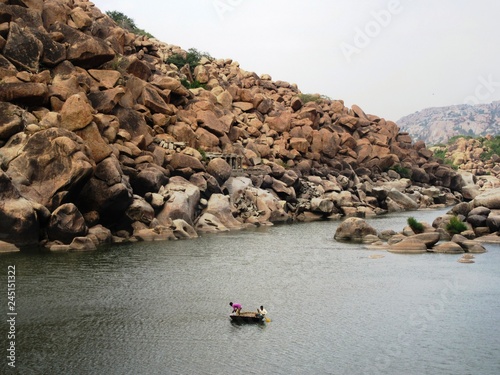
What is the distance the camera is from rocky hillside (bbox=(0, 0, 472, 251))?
40781 millimetres

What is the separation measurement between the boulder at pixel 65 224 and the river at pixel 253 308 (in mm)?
2793

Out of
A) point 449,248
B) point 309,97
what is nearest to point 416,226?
point 449,248

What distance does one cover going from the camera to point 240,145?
2899 inches

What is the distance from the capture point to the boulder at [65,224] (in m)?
39.5

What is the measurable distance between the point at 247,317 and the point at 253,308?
209cm

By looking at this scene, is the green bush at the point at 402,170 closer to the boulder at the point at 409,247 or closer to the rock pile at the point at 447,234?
the rock pile at the point at 447,234

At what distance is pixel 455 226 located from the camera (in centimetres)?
4741

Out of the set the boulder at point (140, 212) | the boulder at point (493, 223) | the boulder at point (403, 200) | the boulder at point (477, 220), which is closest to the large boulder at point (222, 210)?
the boulder at point (140, 212)

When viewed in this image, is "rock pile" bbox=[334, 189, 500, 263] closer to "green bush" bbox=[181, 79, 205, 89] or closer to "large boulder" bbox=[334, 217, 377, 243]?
"large boulder" bbox=[334, 217, 377, 243]

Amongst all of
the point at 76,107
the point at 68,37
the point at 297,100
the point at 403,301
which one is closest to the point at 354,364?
the point at 403,301

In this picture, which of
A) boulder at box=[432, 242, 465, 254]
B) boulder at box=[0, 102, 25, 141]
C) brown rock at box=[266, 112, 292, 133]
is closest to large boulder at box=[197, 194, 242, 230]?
boulder at box=[0, 102, 25, 141]

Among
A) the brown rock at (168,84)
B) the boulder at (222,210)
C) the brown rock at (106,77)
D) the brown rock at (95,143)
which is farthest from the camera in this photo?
the brown rock at (168,84)

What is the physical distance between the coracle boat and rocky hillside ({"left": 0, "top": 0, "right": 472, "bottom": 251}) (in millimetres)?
18668

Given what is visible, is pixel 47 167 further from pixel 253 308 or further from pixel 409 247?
pixel 409 247
